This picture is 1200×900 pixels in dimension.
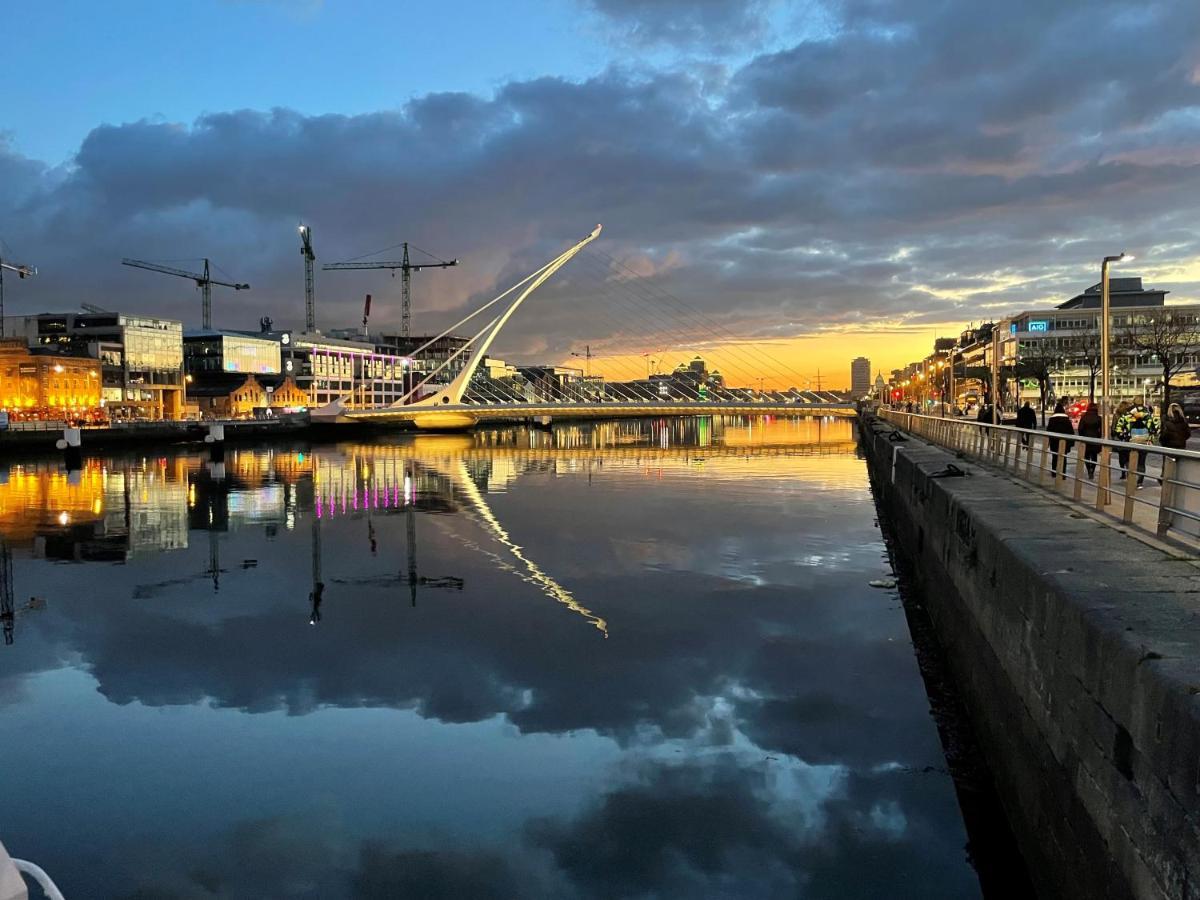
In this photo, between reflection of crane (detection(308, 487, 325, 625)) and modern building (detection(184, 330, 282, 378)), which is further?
modern building (detection(184, 330, 282, 378))

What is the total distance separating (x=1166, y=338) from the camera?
69.5 metres

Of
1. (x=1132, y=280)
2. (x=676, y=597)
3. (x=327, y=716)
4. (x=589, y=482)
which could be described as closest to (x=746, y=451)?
(x=589, y=482)

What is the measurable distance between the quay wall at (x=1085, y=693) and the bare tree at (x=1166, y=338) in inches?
987

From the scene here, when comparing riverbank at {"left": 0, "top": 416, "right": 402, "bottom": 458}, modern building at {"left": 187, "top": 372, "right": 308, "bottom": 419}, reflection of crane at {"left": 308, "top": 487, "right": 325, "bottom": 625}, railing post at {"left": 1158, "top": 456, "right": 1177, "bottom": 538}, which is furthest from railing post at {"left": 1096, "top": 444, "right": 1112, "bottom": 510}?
modern building at {"left": 187, "top": 372, "right": 308, "bottom": 419}

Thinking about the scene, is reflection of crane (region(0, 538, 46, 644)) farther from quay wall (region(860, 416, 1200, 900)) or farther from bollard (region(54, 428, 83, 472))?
bollard (region(54, 428, 83, 472))

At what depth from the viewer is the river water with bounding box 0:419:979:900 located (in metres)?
7.05

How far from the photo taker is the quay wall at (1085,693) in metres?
4.30

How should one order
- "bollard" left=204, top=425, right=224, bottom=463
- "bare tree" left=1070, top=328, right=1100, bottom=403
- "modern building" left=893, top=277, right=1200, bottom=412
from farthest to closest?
1. "modern building" left=893, top=277, right=1200, bottom=412
2. "bare tree" left=1070, top=328, right=1100, bottom=403
3. "bollard" left=204, top=425, right=224, bottom=463

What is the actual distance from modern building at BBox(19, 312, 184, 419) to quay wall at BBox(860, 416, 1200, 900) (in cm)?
12146

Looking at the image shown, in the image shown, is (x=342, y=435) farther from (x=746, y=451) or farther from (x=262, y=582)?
(x=262, y=582)

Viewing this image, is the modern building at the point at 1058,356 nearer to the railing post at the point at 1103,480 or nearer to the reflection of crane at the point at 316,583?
the reflection of crane at the point at 316,583

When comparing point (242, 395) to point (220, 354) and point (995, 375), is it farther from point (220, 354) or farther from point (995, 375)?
point (995, 375)

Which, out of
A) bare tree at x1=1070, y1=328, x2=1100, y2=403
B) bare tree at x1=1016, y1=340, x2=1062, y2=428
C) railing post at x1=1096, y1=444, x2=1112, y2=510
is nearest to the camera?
railing post at x1=1096, y1=444, x2=1112, y2=510

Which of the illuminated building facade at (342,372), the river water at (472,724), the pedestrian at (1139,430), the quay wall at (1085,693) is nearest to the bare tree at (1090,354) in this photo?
the pedestrian at (1139,430)
